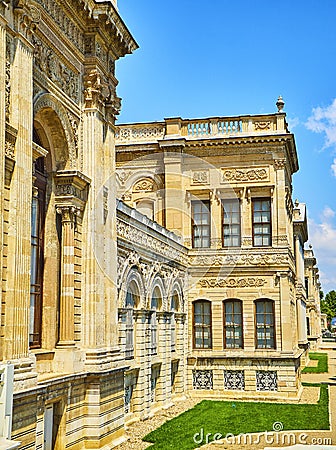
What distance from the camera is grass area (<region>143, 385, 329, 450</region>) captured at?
55.9 ft

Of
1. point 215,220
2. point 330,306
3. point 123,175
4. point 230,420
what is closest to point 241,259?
point 215,220

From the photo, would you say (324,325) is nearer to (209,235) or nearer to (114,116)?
(209,235)

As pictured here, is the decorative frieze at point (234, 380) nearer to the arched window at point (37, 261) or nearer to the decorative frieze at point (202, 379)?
the decorative frieze at point (202, 379)

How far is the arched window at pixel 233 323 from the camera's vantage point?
2673 centimetres

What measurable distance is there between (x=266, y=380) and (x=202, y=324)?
11.0 feet

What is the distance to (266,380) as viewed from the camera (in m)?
26.0

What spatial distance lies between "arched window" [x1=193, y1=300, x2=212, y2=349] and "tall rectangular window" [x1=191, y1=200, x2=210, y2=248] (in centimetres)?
246

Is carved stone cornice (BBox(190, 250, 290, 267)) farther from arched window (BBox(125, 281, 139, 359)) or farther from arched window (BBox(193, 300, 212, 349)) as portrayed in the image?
arched window (BBox(125, 281, 139, 359))

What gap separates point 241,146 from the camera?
27266 mm

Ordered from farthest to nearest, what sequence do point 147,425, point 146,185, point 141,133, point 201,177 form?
point 141,133 → point 146,185 → point 201,177 → point 147,425

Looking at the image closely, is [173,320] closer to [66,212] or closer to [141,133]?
[141,133]

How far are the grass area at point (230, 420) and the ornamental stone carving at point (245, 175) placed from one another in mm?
8866

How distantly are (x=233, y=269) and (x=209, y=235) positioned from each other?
1.75 m

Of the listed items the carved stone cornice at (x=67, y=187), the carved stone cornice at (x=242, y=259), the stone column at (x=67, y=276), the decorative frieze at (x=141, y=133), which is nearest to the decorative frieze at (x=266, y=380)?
the carved stone cornice at (x=242, y=259)
